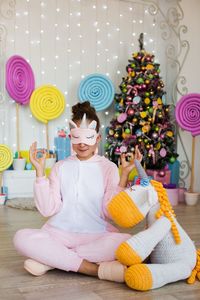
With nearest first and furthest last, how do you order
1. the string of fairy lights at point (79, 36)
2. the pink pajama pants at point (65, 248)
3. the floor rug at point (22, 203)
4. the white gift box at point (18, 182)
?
the pink pajama pants at point (65, 248)
the floor rug at point (22, 203)
the white gift box at point (18, 182)
the string of fairy lights at point (79, 36)

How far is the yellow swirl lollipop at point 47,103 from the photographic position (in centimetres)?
483

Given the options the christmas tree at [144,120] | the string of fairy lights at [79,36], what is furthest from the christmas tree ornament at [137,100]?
the string of fairy lights at [79,36]

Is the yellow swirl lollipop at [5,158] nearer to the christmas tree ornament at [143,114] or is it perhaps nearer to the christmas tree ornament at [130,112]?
the christmas tree ornament at [130,112]

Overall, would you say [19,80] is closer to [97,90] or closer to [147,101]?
[97,90]

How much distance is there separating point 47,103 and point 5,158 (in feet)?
2.45

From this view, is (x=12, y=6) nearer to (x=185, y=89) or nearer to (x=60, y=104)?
(x=60, y=104)

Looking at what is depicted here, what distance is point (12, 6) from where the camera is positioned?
490 cm

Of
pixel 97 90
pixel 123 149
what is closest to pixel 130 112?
pixel 123 149

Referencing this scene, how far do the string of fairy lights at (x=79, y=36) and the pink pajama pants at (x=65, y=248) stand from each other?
2662mm

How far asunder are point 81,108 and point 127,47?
118 inches

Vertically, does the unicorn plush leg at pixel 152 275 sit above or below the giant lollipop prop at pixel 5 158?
below

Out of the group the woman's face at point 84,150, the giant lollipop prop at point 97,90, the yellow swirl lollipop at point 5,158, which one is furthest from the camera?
the giant lollipop prop at point 97,90

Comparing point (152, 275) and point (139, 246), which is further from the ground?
point (139, 246)

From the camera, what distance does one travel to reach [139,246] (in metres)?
2.22
